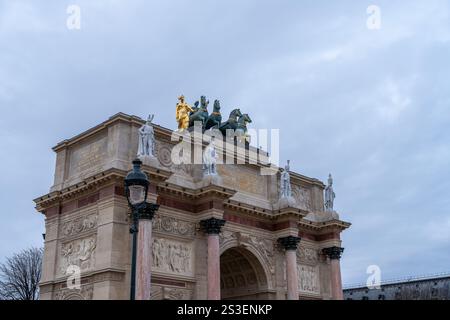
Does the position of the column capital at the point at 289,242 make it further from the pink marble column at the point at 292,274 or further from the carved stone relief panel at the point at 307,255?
the carved stone relief panel at the point at 307,255

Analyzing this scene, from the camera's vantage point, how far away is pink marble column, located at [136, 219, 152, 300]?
1012 inches

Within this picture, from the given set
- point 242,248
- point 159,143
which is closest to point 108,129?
point 159,143

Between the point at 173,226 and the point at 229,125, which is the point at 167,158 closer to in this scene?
the point at 173,226

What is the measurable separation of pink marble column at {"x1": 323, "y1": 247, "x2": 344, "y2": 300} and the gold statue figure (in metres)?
A: 13.0

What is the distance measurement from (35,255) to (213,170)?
31.0m

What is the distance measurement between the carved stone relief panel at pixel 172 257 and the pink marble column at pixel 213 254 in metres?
1.15

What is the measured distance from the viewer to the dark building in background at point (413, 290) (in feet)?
205

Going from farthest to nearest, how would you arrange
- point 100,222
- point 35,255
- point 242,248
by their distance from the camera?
1. point 35,255
2. point 242,248
3. point 100,222

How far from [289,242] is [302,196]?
536 cm

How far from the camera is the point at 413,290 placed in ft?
214

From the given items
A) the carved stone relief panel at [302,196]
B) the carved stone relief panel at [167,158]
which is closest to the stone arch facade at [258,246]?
the carved stone relief panel at [167,158]

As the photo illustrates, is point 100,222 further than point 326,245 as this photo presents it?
No

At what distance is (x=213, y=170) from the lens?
3114cm
